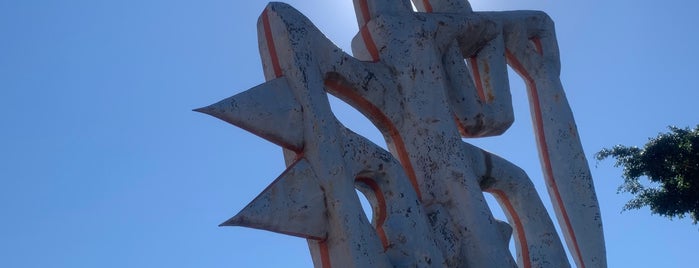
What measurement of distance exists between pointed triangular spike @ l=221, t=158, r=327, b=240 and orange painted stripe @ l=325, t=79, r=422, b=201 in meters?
0.90

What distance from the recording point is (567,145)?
750 centimetres

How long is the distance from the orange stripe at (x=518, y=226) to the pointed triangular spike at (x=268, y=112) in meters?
1.89

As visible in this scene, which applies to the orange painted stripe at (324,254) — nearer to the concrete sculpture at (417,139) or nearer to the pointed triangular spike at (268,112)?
the concrete sculpture at (417,139)

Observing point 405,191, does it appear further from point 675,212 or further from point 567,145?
point 675,212

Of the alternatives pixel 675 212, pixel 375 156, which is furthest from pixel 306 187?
pixel 675 212

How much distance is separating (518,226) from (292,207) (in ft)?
6.97

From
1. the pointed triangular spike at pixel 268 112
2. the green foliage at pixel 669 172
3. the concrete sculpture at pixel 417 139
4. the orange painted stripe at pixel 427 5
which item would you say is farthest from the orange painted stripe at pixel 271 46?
the green foliage at pixel 669 172

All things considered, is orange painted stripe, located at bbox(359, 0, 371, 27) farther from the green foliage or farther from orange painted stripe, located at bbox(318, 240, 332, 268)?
the green foliage

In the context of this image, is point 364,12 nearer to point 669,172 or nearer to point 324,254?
point 324,254

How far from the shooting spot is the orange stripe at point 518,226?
22.5 ft

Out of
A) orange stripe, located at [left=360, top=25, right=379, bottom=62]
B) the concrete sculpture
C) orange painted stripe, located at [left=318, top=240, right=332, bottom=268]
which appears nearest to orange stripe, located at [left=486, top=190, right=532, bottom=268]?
the concrete sculpture

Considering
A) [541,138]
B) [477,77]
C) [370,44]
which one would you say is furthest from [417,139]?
[541,138]

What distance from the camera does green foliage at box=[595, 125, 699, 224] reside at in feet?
45.4

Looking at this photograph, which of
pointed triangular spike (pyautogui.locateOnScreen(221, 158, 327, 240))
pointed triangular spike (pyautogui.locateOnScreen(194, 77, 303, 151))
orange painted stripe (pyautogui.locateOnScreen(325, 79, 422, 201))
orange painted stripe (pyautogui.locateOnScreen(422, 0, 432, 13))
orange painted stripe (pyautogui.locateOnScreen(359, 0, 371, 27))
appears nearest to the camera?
pointed triangular spike (pyautogui.locateOnScreen(221, 158, 327, 240))
